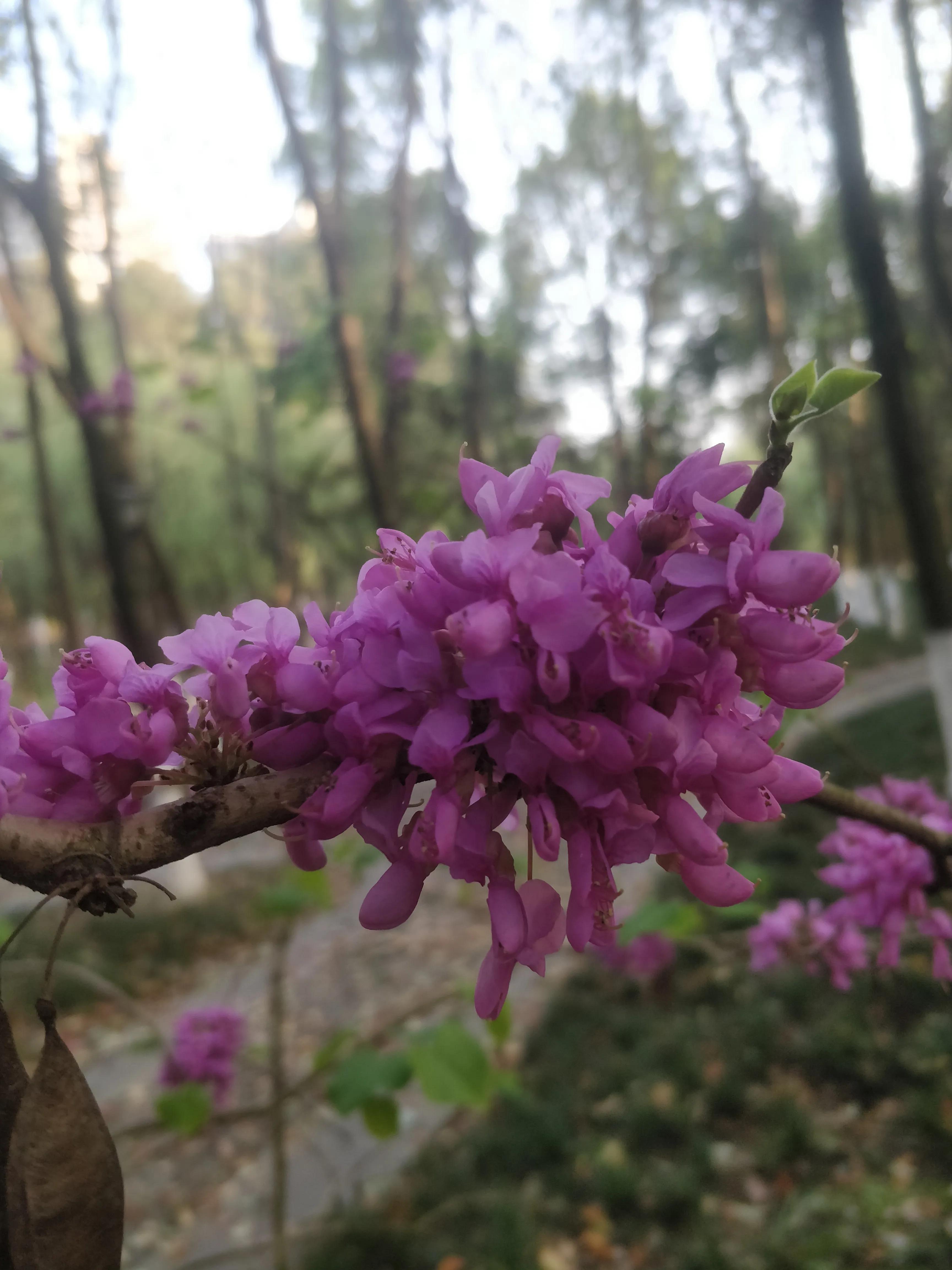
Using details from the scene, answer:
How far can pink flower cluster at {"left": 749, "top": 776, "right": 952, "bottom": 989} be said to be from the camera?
1.55 meters

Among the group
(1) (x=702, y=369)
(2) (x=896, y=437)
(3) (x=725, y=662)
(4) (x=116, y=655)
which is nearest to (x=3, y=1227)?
(4) (x=116, y=655)

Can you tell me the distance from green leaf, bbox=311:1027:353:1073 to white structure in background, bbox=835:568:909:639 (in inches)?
622

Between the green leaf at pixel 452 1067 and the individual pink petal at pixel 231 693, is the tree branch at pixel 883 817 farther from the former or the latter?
the green leaf at pixel 452 1067

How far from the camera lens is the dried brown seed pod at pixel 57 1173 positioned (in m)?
0.66

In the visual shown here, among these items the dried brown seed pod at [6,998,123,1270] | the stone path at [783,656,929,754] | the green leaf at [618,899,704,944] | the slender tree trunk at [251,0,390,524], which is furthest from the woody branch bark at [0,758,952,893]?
the stone path at [783,656,929,754]

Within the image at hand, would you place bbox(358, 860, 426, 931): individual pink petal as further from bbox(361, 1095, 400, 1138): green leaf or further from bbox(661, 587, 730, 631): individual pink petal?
bbox(361, 1095, 400, 1138): green leaf

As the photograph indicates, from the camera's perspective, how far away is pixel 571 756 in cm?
68

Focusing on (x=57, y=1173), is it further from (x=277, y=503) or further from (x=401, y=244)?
(x=277, y=503)

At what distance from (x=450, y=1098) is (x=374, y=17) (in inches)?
372

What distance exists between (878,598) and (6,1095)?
63.2ft

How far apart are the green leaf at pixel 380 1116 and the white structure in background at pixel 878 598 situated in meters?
15.9

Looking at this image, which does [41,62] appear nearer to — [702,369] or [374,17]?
[374,17]

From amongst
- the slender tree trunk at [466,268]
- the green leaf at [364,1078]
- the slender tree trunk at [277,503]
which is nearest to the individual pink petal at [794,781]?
the green leaf at [364,1078]

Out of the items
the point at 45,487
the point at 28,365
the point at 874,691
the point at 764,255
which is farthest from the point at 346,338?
the point at 874,691
